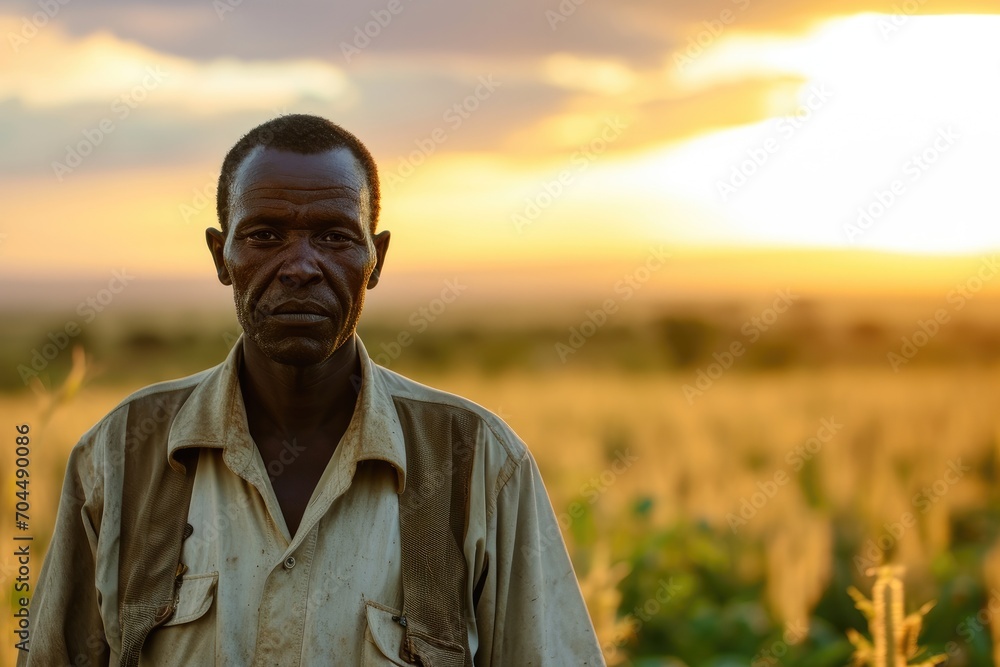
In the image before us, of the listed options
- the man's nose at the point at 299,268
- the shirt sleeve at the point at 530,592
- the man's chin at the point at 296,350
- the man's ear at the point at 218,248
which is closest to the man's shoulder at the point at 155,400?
the man's ear at the point at 218,248

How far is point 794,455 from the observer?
808cm

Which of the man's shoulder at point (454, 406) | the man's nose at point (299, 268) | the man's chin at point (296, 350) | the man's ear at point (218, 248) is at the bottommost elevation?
the man's shoulder at point (454, 406)

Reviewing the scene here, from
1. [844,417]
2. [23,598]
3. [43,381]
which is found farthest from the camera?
[844,417]

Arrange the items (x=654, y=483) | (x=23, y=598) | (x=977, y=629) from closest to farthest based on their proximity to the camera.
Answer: (x=23, y=598), (x=977, y=629), (x=654, y=483)

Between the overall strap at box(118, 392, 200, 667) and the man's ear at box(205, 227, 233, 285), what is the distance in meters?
0.40

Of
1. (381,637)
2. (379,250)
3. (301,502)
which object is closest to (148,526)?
(301,502)

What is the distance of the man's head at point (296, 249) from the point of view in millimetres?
2760

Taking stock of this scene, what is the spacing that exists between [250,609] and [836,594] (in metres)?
4.85

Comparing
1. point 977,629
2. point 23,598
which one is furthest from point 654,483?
point 23,598

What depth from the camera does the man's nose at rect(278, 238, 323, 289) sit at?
273 centimetres

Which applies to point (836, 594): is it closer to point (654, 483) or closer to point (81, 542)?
point (654, 483)

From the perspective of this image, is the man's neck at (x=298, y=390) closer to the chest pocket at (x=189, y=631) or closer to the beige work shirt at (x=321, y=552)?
the beige work shirt at (x=321, y=552)

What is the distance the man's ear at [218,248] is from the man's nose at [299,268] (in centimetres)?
30
